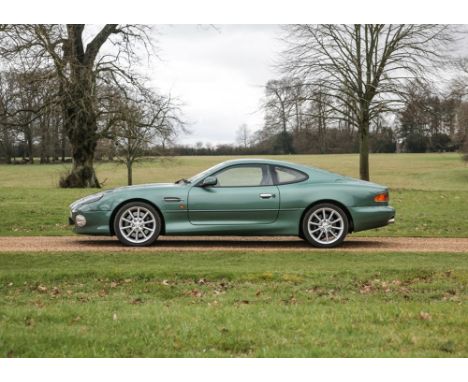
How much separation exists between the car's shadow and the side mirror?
41.8 inches

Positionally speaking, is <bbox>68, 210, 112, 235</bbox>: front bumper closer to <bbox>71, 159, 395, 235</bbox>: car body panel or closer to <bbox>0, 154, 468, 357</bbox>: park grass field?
<bbox>71, 159, 395, 235</bbox>: car body panel

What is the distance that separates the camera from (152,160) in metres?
45.1

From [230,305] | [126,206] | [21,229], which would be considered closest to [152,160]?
[21,229]

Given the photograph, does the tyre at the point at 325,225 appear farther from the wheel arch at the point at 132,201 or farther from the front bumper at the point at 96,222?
the front bumper at the point at 96,222

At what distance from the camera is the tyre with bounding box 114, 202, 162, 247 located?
11.2 meters

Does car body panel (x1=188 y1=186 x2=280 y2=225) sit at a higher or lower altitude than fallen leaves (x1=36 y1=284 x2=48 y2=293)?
higher

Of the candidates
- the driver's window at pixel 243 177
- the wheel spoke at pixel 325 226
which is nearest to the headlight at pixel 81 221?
the driver's window at pixel 243 177

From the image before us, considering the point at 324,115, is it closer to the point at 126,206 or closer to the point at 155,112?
the point at 155,112

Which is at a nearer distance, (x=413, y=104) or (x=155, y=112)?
(x=413, y=104)

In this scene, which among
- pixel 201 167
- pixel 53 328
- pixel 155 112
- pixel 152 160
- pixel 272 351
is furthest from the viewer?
pixel 201 167

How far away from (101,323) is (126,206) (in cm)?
499

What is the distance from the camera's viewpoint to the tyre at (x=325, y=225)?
11258 millimetres

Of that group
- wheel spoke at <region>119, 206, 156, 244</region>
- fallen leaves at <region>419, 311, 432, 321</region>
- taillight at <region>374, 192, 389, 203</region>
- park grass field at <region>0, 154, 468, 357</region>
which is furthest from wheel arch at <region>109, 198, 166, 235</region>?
fallen leaves at <region>419, 311, 432, 321</region>

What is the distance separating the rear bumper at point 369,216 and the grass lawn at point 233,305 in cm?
85
